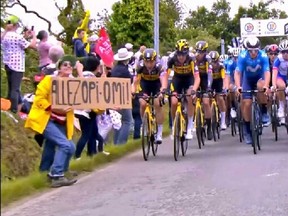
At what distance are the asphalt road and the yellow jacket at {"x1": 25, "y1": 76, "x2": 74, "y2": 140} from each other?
0.87m

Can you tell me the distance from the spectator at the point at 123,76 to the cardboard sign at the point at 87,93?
4.50 meters

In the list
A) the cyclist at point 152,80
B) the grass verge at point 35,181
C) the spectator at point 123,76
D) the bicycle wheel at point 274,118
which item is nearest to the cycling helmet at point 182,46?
the cyclist at point 152,80

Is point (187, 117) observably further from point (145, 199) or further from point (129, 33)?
point (129, 33)

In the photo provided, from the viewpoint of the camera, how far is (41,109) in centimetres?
1027

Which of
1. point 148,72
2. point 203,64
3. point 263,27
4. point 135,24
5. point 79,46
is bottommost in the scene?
point 148,72

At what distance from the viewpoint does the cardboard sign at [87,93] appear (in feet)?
32.9

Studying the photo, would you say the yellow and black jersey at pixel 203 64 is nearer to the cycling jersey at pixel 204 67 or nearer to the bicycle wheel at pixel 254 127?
the cycling jersey at pixel 204 67

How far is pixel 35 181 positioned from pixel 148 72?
13.7 feet

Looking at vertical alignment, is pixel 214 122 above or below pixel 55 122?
below

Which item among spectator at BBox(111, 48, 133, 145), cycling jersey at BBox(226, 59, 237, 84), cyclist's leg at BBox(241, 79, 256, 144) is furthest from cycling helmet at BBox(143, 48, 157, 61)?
cycling jersey at BBox(226, 59, 237, 84)

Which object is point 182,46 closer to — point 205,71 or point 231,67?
point 205,71

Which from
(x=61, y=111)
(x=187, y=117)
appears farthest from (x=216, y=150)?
(x=61, y=111)

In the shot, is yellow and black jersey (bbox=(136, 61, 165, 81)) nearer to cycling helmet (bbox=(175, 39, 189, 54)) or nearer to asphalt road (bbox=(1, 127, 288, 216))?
cycling helmet (bbox=(175, 39, 189, 54))

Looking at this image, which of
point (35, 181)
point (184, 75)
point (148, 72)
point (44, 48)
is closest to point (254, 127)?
point (184, 75)
